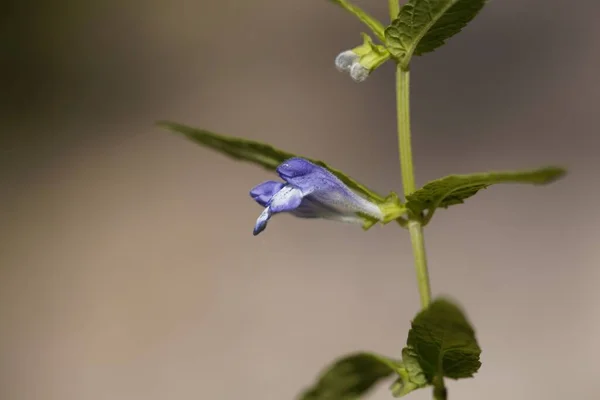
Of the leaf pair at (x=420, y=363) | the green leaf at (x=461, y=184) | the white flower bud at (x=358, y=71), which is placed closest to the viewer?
the green leaf at (x=461, y=184)

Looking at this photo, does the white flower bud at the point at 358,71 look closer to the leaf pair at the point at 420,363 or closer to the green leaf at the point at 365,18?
the green leaf at the point at 365,18

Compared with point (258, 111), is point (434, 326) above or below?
below

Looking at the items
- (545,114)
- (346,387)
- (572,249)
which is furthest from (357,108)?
(346,387)

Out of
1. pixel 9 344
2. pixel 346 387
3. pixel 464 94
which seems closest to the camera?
pixel 346 387

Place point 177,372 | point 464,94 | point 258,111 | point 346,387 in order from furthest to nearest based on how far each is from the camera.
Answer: point 258,111
point 464,94
point 177,372
point 346,387

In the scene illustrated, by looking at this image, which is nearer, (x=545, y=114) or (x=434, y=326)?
(x=434, y=326)

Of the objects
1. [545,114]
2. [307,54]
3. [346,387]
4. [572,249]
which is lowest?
[346,387]

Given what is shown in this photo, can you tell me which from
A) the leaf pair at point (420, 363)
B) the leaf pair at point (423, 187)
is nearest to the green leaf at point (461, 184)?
the leaf pair at point (423, 187)

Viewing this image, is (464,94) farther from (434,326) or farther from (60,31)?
(434,326)
